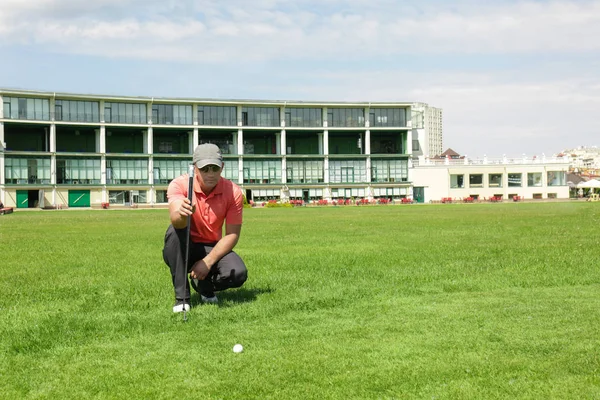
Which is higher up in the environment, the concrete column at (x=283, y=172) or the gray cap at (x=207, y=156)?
the concrete column at (x=283, y=172)

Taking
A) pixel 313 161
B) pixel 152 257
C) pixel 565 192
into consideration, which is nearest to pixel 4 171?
pixel 313 161

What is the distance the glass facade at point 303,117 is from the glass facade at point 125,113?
2135 cm

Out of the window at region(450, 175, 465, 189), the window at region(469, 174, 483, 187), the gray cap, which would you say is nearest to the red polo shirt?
the gray cap

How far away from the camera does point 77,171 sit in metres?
85.0

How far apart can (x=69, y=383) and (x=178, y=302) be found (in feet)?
8.70

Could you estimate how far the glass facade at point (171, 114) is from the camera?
89875 mm

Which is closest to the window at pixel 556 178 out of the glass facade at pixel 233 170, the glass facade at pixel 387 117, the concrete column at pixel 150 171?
the glass facade at pixel 387 117

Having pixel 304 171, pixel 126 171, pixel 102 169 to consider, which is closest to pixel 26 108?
pixel 102 169

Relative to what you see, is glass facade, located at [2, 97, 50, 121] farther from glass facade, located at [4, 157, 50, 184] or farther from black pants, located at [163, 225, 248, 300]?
black pants, located at [163, 225, 248, 300]

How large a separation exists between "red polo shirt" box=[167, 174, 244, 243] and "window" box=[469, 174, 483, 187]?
96.0 meters

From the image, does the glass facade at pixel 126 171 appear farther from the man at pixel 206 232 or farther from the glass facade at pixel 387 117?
the man at pixel 206 232

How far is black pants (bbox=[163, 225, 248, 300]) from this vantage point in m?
7.30

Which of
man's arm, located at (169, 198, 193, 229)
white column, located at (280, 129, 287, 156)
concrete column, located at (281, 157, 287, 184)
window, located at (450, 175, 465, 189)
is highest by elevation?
white column, located at (280, 129, 287, 156)

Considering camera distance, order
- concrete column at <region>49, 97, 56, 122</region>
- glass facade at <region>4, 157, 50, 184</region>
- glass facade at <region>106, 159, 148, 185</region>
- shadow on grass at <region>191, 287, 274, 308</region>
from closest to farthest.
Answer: shadow on grass at <region>191, 287, 274, 308</region>, glass facade at <region>4, 157, 50, 184</region>, concrete column at <region>49, 97, 56, 122</region>, glass facade at <region>106, 159, 148, 185</region>
